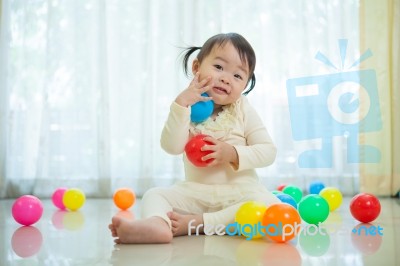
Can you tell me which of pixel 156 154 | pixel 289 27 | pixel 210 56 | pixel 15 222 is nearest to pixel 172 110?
pixel 210 56

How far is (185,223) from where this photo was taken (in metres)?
1.47

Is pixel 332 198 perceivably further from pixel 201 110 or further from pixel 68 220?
pixel 68 220

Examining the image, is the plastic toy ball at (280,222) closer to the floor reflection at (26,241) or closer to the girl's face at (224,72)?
the girl's face at (224,72)

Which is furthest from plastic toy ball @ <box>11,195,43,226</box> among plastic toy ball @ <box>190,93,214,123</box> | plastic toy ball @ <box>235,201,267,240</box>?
plastic toy ball @ <box>235,201,267,240</box>

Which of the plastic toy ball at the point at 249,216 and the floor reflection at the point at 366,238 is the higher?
the plastic toy ball at the point at 249,216

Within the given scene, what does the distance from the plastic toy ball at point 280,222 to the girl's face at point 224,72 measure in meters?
0.45

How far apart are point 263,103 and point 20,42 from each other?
4.55 ft

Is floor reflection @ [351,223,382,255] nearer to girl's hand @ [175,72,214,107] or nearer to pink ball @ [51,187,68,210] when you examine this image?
girl's hand @ [175,72,214,107]

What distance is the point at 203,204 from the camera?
1600 millimetres

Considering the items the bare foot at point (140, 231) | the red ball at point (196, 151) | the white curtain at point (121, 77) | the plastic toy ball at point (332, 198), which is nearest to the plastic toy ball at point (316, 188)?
the white curtain at point (121, 77)

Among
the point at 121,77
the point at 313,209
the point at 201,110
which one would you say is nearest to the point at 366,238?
the point at 313,209

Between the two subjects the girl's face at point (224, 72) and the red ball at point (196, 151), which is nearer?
the red ball at point (196, 151)

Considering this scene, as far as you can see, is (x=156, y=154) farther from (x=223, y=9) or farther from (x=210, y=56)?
(x=210, y=56)

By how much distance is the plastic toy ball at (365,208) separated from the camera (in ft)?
5.57
